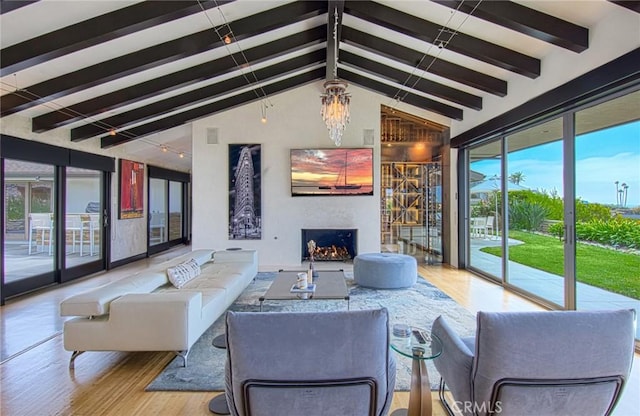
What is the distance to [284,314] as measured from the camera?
1.68m

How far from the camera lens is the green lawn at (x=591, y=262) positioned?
3.51 meters

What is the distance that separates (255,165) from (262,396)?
6.28 metres

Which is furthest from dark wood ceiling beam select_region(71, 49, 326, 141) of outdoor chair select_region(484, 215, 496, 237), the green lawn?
the green lawn

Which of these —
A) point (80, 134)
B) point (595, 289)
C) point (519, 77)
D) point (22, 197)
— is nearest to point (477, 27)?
point (519, 77)

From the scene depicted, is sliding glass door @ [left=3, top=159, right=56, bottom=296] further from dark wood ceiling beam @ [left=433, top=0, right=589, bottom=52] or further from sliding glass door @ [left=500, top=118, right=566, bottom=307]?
sliding glass door @ [left=500, top=118, right=566, bottom=307]

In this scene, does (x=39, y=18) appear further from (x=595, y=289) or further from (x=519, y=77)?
(x=595, y=289)

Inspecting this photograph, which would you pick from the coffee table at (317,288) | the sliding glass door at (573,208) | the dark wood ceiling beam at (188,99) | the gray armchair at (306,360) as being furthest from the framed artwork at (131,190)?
the sliding glass door at (573,208)

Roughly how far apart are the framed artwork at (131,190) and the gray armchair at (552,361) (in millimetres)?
7990

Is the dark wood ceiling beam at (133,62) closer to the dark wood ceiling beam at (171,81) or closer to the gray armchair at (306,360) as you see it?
the dark wood ceiling beam at (171,81)

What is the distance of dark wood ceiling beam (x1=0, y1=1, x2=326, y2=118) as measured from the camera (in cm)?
452

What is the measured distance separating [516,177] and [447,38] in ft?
8.09

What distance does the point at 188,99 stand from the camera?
20.9ft

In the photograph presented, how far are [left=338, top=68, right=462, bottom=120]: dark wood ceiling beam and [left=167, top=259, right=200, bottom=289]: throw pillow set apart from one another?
5.08 metres

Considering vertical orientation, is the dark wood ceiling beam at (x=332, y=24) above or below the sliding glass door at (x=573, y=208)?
above
